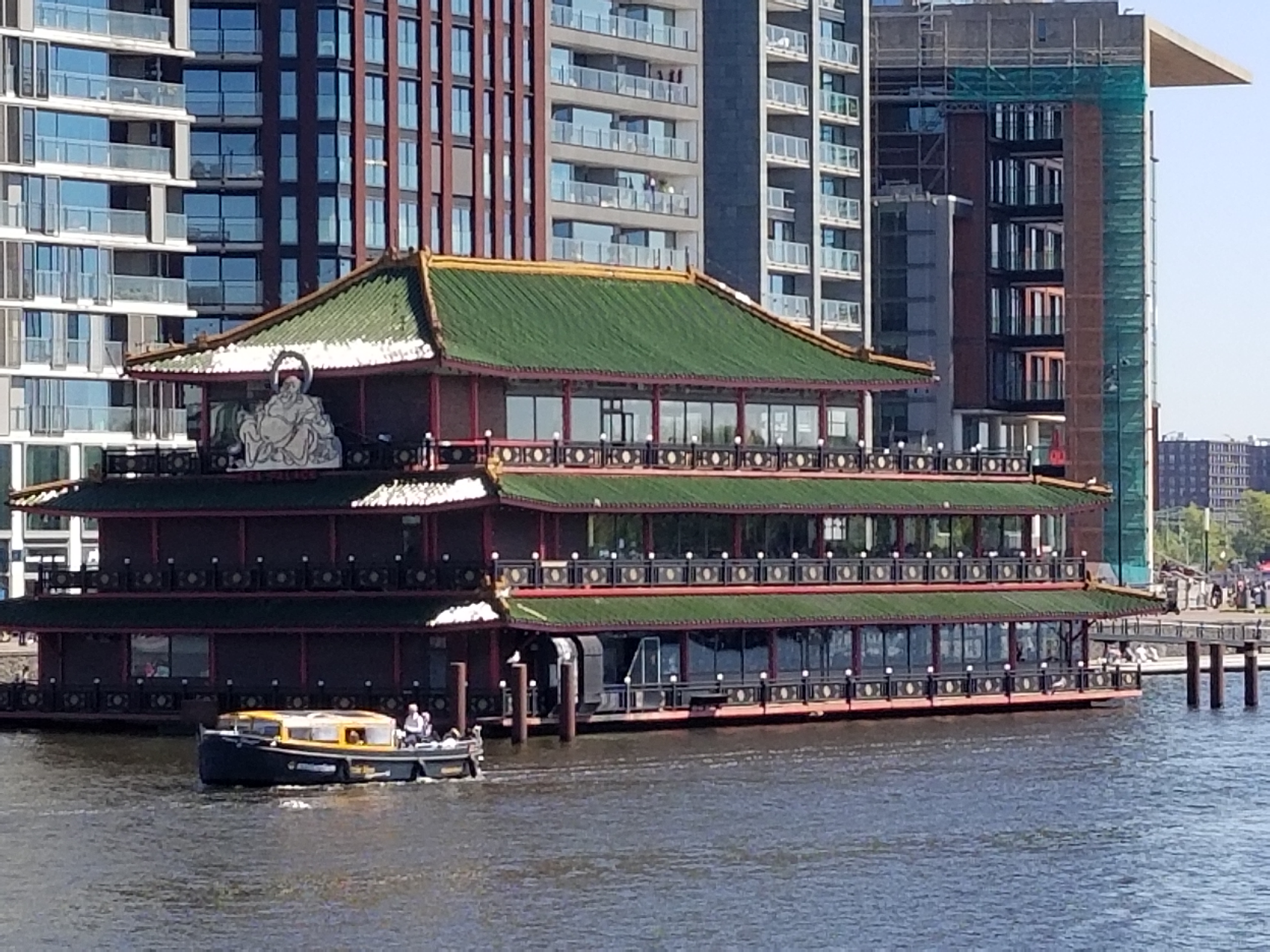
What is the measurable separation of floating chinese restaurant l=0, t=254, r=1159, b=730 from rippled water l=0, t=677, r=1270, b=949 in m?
4.47

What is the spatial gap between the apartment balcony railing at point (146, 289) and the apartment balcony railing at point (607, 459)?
78.9ft

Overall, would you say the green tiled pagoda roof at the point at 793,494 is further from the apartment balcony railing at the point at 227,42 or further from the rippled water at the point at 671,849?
the apartment balcony railing at the point at 227,42

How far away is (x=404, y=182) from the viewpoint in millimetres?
192125

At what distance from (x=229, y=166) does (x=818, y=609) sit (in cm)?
6448

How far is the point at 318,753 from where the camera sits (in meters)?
110

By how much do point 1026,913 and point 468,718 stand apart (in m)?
39.3

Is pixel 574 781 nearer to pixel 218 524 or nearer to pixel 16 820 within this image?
pixel 16 820

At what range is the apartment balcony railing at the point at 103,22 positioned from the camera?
166m

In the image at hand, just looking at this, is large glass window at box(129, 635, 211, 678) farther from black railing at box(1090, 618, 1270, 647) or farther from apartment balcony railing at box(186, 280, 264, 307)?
apartment balcony railing at box(186, 280, 264, 307)

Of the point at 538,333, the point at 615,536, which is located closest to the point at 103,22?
the point at 538,333

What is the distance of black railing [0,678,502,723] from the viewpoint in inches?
5007

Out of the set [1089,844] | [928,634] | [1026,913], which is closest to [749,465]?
[928,634]

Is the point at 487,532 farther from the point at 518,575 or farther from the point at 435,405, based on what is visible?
the point at 435,405

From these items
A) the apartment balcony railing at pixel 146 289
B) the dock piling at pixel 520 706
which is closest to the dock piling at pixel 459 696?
the dock piling at pixel 520 706
